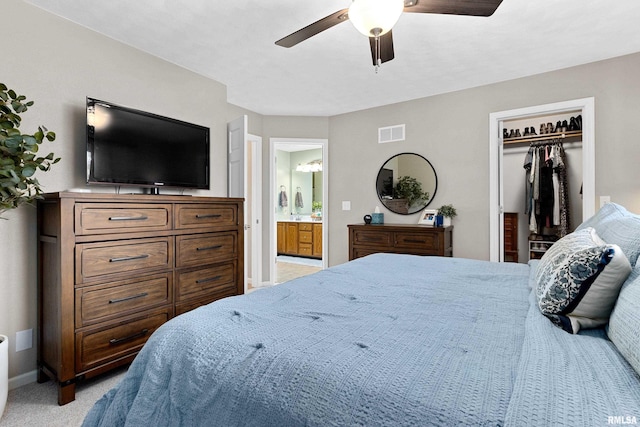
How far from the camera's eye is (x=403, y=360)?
0.83m

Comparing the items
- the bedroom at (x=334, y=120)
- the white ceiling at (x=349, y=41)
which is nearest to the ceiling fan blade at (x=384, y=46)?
the white ceiling at (x=349, y=41)

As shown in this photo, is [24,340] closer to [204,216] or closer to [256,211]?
[204,216]

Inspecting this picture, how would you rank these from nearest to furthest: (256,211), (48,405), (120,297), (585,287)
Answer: (585,287) → (48,405) → (120,297) → (256,211)

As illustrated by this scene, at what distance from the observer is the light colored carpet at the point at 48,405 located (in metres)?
1.79

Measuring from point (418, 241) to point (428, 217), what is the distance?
461 millimetres

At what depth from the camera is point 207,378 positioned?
36.7 inches

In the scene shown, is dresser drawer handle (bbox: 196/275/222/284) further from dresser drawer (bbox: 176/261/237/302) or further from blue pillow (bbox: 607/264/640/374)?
blue pillow (bbox: 607/264/640/374)

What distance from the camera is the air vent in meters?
4.26

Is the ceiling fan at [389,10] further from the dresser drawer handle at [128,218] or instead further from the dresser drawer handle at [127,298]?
the dresser drawer handle at [127,298]

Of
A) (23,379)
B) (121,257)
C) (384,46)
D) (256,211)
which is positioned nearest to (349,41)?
(384,46)

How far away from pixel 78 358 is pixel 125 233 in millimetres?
785

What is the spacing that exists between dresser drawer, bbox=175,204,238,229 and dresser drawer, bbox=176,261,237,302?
36cm

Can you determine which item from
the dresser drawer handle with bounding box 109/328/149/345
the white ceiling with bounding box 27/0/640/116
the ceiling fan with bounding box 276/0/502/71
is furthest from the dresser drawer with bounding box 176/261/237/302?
the ceiling fan with bounding box 276/0/502/71

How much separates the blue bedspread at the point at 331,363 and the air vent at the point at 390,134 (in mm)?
3111
